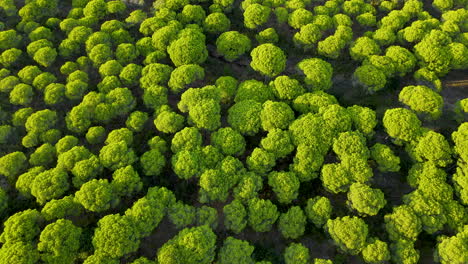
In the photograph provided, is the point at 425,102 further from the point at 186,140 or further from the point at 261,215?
the point at 186,140

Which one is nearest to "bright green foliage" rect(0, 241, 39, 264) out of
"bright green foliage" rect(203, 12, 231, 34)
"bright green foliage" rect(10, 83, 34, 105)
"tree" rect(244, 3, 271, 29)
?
"bright green foliage" rect(10, 83, 34, 105)

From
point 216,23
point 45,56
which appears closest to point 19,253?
point 45,56

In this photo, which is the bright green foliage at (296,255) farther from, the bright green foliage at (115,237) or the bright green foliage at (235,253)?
the bright green foliage at (115,237)

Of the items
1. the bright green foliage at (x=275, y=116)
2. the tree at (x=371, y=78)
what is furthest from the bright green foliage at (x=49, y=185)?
the tree at (x=371, y=78)

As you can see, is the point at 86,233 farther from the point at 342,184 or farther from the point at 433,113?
the point at 433,113

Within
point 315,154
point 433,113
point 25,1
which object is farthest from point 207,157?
point 25,1

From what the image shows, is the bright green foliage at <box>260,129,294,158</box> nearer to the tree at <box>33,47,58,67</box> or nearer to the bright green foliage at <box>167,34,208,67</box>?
the bright green foliage at <box>167,34,208,67</box>
